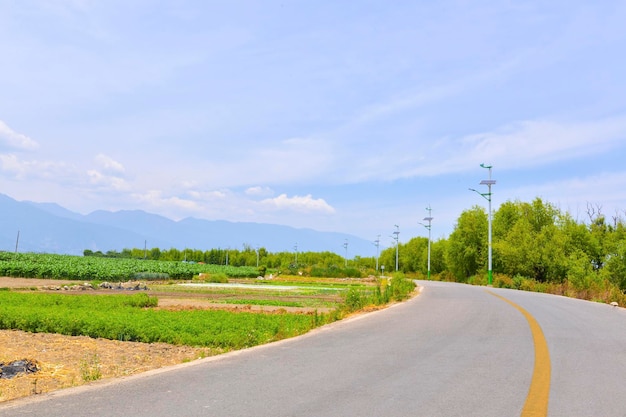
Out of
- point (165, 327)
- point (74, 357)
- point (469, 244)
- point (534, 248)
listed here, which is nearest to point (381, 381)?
point (74, 357)

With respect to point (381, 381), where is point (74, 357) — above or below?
below

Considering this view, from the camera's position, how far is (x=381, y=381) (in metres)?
7.04

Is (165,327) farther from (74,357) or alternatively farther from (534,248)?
(534,248)

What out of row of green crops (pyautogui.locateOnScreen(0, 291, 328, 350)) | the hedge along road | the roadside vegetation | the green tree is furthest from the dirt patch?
the green tree

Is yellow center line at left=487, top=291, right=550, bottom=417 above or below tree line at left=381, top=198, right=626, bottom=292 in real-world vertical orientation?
below

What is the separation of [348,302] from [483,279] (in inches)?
1634

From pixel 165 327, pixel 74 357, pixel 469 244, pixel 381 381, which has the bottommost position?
pixel 74 357

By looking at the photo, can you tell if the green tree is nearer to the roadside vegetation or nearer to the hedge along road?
the roadside vegetation

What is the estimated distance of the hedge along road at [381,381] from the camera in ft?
18.8

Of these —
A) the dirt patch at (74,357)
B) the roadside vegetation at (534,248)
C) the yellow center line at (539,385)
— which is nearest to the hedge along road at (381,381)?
the yellow center line at (539,385)

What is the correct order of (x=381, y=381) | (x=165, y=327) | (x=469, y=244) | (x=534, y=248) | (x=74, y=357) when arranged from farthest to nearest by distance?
(x=469, y=244) < (x=534, y=248) < (x=165, y=327) < (x=74, y=357) < (x=381, y=381)

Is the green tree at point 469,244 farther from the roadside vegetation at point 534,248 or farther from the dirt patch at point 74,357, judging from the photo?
the dirt patch at point 74,357

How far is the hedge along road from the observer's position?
18.8 feet

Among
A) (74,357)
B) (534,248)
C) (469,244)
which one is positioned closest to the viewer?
(74,357)
